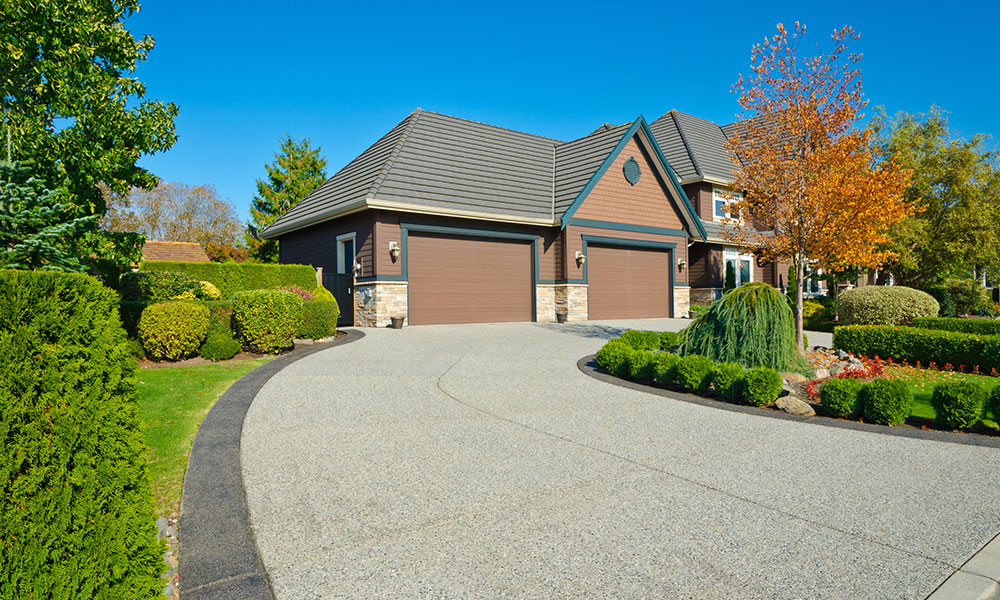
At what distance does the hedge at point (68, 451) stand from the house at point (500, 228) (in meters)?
13.4

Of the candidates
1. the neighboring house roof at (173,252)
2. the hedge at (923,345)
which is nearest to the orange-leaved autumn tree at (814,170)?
the hedge at (923,345)

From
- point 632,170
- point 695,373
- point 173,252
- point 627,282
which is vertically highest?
point 632,170

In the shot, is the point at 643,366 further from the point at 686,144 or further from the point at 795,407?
the point at 686,144

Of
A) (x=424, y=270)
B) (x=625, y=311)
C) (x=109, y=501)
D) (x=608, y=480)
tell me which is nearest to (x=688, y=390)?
(x=608, y=480)

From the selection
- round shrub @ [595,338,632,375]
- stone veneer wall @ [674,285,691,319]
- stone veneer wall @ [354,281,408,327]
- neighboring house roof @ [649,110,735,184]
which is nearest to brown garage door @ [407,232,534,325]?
stone veneer wall @ [354,281,408,327]

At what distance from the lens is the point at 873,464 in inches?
179

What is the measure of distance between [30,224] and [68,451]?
7.29m

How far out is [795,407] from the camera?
6.39m

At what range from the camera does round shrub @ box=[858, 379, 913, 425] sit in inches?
225

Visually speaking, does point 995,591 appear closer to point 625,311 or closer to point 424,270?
point 424,270

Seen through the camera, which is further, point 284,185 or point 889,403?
point 284,185

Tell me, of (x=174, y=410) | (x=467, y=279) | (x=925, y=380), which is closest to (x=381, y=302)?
(x=467, y=279)

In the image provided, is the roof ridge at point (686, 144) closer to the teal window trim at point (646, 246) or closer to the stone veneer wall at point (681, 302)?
the teal window trim at point (646, 246)

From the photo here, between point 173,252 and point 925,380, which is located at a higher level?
point 173,252
